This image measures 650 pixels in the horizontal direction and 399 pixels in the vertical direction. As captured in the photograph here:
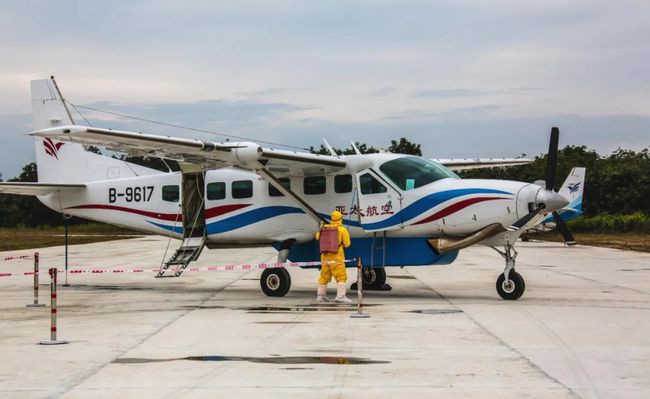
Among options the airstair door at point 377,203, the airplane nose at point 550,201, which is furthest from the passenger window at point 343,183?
the airplane nose at point 550,201

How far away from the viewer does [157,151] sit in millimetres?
18094

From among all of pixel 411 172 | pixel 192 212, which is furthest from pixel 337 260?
pixel 192 212

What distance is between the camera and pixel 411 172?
722 inches

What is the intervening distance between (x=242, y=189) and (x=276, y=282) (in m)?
2.50

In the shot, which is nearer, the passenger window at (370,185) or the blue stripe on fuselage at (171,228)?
the passenger window at (370,185)

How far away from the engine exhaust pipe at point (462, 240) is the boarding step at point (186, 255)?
214 inches

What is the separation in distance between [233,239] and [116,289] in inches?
137

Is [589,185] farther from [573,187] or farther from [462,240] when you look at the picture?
[462,240]

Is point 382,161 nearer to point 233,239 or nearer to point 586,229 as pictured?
point 233,239

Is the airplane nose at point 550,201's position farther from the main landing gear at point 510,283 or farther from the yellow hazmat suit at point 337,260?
the yellow hazmat suit at point 337,260

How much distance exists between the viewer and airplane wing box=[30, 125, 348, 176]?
16.3m

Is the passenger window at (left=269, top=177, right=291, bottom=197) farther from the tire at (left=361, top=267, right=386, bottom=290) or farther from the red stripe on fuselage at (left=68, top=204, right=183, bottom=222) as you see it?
the tire at (left=361, top=267, right=386, bottom=290)

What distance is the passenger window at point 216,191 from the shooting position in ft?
66.9

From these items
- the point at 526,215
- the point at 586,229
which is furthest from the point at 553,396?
the point at 586,229
